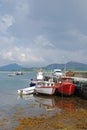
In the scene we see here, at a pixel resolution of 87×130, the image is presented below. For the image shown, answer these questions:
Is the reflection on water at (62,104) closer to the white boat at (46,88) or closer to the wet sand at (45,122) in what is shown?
the white boat at (46,88)

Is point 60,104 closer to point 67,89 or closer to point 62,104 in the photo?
point 62,104

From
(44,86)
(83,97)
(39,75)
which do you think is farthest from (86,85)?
(39,75)

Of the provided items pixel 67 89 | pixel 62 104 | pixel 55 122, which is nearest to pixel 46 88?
pixel 67 89

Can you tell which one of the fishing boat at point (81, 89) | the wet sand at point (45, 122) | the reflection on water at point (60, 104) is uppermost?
the fishing boat at point (81, 89)

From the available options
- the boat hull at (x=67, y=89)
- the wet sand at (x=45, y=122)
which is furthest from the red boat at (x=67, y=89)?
the wet sand at (x=45, y=122)

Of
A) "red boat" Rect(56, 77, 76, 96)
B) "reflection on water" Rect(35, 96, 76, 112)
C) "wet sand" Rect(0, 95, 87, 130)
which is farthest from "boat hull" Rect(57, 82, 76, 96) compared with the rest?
"wet sand" Rect(0, 95, 87, 130)

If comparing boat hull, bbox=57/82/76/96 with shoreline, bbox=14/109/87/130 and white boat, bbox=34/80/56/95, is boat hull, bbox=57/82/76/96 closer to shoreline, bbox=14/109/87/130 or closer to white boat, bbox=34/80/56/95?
white boat, bbox=34/80/56/95

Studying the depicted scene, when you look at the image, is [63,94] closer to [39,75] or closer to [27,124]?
[39,75]

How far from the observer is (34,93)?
205 ft

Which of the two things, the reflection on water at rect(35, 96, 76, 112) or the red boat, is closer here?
the reflection on water at rect(35, 96, 76, 112)

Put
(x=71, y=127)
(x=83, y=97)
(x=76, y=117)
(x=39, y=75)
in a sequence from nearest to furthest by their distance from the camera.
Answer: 1. (x=71, y=127)
2. (x=76, y=117)
3. (x=83, y=97)
4. (x=39, y=75)

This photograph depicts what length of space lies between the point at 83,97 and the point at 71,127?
2757 centimetres

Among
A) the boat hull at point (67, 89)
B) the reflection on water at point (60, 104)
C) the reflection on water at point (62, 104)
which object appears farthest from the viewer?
the boat hull at point (67, 89)

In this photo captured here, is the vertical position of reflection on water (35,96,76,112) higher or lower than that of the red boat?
lower
